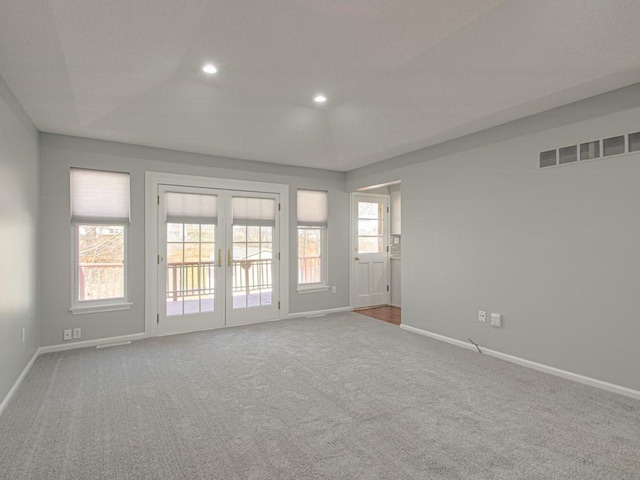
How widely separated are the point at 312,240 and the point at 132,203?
2.81m

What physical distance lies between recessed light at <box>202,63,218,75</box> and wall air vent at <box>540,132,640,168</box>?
3.24 m

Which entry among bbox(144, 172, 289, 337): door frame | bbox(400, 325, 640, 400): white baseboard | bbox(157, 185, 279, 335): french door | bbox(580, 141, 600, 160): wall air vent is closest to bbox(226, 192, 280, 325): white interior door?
bbox(157, 185, 279, 335): french door

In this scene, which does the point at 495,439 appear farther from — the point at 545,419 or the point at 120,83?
the point at 120,83

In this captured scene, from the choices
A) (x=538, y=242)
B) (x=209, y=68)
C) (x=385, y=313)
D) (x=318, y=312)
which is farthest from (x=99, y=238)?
(x=538, y=242)

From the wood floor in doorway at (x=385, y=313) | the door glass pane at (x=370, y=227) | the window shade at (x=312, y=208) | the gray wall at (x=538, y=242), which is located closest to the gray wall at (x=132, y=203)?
the window shade at (x=312, y=208)

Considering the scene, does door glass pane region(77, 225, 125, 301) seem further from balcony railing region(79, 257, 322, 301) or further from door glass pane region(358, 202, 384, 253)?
door glass pane region(358, 202, 384, 253)

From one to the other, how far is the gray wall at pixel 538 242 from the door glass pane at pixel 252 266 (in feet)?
7.45

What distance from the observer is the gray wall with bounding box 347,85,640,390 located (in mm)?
2973

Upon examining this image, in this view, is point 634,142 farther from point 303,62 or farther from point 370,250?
point 370,250

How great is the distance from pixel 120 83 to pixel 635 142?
445cm

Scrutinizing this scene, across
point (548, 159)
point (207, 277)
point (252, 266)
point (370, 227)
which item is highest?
point (548, 159)

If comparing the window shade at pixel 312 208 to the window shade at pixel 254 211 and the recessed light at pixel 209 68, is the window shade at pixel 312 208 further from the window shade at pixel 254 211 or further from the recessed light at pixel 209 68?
the recessed light at pixel 209 68

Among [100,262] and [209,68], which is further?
[100,262]

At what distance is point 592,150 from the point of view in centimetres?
314
